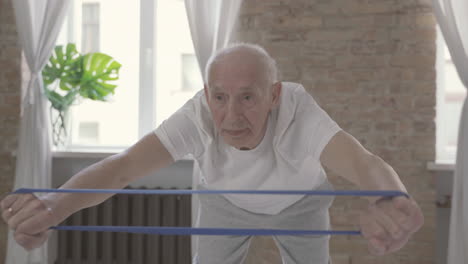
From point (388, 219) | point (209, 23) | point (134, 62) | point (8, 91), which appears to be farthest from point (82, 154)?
point (388, 219)

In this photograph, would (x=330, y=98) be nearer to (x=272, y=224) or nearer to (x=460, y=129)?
(x=460, y=129)

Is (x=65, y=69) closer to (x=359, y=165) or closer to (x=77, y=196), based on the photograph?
(x=77, y=196)

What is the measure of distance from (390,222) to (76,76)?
305cm

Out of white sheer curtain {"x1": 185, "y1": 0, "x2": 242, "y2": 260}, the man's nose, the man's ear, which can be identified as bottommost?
the man's nose

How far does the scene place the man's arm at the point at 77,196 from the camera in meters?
1.15

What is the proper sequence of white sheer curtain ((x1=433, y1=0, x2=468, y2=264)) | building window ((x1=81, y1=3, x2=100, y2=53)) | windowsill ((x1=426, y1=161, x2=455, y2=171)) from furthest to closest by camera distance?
1. building window ((x1=81, y1=3, x2=100, y2=53))
2. windowsill ((x1=426, y1=161, x2=455, y2=171))
3. white sheer curtain ((x1=433, y1=0, x2=468, y2=264))

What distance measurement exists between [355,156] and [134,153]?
0.72m

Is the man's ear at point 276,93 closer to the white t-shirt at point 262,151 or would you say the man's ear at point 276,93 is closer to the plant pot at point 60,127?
the white t-shirt at point 262,151

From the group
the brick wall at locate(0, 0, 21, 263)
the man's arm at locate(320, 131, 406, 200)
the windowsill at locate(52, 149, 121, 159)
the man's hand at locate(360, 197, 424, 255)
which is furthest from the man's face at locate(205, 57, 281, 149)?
the brick wall at locate(0, 0, 21, 263)

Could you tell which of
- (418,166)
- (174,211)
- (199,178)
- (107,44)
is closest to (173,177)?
(174,211)

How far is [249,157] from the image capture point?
168cm

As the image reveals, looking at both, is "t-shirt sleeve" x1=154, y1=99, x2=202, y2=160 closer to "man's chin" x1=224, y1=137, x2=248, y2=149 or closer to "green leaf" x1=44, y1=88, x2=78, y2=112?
"man's chin" x1=224, y1=137, x2=248, y2=149

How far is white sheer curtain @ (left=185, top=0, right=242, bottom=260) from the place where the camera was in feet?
10.8

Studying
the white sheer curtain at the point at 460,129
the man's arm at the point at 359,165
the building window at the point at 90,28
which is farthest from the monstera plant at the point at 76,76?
the man's arm at the point at 359,165
